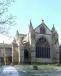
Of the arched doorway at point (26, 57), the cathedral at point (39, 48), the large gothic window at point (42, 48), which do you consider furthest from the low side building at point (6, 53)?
the large gothic window at point (42, 48)

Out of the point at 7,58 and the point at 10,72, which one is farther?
the point at 7,58

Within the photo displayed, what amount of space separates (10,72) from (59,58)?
8285 centimetres

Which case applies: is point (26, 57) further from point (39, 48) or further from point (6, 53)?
point (6, 53)

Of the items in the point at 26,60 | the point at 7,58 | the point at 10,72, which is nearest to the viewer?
the point at 10,72

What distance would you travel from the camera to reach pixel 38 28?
96312mm

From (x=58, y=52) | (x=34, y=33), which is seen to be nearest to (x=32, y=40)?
(x=34, y=33)

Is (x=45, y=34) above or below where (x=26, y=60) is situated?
above

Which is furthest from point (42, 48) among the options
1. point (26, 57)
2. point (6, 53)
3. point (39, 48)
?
point (6, 53)

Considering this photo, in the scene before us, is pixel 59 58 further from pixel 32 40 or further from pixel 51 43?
pixel 32 40

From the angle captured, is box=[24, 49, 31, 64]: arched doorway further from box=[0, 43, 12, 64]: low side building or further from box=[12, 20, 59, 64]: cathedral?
box=[0, 43, 12, 64]: low side building

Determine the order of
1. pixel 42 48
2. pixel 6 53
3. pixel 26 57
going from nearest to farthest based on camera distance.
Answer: pixel 26 57 < pixel 42 48 < pixel 6 53

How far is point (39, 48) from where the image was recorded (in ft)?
312

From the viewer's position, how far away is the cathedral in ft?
307

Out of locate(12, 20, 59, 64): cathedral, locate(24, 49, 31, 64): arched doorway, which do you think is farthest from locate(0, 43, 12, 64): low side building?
locate(24, 49, 31, 64): arched doorway
